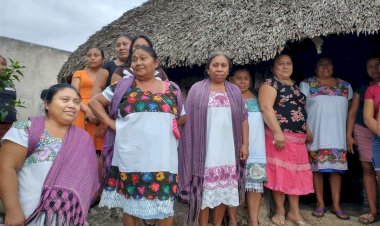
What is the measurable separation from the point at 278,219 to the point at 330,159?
81 centimetres

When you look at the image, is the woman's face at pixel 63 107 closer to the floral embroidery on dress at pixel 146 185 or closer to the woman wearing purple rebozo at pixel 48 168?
the woman wearing purple rebozo at pixel 48 168

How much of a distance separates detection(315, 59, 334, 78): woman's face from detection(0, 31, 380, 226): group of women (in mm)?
11

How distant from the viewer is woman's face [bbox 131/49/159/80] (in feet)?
8.98

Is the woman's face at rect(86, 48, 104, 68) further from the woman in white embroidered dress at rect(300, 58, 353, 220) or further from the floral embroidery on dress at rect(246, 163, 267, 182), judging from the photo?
the woman in white embroidered dress at rect(300, 58, 353, 220)

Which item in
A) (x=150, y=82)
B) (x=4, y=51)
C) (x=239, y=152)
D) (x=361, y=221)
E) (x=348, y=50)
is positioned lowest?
(x=361, y=221)

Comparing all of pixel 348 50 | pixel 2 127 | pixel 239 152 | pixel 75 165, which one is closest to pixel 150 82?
pixel 75 165

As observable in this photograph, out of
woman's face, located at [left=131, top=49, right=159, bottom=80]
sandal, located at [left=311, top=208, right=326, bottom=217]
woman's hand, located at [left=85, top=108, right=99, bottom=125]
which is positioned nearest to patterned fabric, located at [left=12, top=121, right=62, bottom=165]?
woman's face, located at [left=131, top=49, right=159, bottom=80]

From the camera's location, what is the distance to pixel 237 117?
329 centimetres

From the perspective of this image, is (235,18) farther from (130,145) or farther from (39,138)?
(39,138)

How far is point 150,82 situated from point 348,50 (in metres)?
3.74

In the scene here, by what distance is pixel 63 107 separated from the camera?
2.34m

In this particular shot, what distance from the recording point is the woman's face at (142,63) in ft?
8.98

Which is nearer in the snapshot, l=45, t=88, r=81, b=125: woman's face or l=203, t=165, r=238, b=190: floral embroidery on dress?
l=45, t=88, r=81, b=125: woman's face

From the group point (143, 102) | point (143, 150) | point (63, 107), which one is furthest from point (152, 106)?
point (63, 107)
